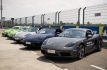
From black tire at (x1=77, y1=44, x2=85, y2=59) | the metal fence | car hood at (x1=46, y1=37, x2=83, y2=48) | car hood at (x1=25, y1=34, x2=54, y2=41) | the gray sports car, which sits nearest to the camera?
the gray sports car

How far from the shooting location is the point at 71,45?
29.1 feet

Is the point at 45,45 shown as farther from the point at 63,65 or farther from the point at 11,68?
the point at 11,68

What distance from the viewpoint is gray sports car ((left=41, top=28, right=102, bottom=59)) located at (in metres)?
8.78

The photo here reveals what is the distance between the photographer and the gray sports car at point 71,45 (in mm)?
8781

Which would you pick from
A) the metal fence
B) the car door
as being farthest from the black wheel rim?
the metal fence

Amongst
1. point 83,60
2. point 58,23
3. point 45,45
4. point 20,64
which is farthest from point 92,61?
point 58,23

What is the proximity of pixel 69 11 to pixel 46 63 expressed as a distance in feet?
37.3

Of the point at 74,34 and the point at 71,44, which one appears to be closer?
the point at 71,44

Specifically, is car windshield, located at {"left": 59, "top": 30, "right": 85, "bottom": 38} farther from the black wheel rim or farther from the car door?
the black wheel rim

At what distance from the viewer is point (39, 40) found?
12.3 m

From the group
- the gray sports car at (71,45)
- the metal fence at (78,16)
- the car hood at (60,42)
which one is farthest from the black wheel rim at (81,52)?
the metal fence at (78,16)

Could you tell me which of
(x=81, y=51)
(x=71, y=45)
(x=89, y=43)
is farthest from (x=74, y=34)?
(x=71, y=45)

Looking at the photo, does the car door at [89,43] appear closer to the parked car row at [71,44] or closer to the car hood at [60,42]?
the parked car row at [71,44]

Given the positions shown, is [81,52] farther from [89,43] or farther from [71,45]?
[89,43]
